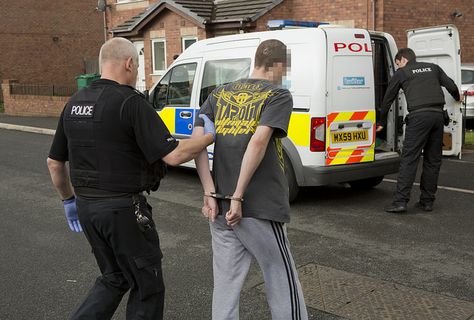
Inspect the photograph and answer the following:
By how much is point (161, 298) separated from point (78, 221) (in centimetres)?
63

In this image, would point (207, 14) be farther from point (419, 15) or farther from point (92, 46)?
point (92, 46)

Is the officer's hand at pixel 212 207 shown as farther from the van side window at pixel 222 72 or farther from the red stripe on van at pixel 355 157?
the van side window at pixel 222 72

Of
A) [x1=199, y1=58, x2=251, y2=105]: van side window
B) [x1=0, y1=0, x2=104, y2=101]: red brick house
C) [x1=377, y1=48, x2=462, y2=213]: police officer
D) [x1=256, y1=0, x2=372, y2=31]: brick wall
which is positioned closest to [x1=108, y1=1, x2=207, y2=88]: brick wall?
[x1=256, y1=0, x2=372, y2=31]: brick wall

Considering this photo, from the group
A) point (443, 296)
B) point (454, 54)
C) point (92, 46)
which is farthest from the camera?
point (92, 46)

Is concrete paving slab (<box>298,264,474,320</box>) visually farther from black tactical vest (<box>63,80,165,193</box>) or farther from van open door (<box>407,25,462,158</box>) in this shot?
van open door (<box>407,25,462,158</box>)

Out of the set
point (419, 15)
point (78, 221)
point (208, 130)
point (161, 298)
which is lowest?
point (161, 298)

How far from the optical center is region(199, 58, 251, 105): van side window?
7215 mm

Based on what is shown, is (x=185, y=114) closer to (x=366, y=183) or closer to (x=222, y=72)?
(x=222, y=72)

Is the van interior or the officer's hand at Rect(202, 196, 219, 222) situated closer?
the officer's hand at Rect(202, 196, 219, 222)

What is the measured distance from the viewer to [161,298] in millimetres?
2994

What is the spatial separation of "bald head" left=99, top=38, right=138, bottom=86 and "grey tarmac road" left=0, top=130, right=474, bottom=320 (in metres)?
1.76

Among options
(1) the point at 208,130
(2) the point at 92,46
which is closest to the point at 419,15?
(1) the point at 208,130

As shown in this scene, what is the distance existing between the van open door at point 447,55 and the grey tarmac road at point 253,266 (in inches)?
53.2

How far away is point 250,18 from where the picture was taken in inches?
600
